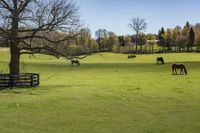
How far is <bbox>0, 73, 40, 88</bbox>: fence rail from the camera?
3434 cm

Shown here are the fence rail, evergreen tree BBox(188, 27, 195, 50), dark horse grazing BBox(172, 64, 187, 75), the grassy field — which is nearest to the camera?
the grassy field

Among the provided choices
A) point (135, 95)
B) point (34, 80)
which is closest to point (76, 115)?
point (135, 95)

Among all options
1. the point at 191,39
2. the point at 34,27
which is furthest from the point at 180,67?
the point at 191,39

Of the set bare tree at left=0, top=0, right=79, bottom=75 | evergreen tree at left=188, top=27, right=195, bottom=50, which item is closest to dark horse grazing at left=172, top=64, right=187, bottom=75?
bare tree at left=0, top=0, right=79, bottom=75

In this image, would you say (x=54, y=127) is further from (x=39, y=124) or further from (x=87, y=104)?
(x=87, y=104)

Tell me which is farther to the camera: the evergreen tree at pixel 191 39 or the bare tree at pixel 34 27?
the evergreen tree at pixel 191 39

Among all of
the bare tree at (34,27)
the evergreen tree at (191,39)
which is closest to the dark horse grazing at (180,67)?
the bare tree at (34,27)

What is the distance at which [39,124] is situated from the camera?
59.7ft

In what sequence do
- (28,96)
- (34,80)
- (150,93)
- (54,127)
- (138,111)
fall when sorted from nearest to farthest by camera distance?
(54,127)
(138,111)
(28,96)
(150,93)
(34,80)

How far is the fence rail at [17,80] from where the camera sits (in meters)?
34.3

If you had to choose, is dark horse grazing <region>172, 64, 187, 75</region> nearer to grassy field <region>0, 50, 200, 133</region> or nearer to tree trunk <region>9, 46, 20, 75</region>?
tree trunk <region>9, 46, 20, 75</region>

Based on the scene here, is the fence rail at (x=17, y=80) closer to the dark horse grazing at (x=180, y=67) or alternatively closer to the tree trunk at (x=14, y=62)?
the tree trunk at (x=14, y=62)

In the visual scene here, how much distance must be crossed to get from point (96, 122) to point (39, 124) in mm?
2377

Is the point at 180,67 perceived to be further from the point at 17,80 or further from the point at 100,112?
the point at 100,112
